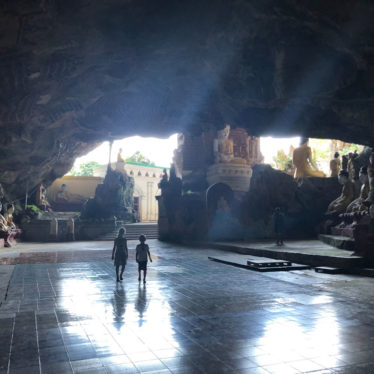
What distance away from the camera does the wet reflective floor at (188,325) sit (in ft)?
12.5

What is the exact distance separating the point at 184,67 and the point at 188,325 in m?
12.0

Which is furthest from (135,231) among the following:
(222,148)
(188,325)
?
(188,325)

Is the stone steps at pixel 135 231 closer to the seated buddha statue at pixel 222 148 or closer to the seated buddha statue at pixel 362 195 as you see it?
the seated buddha statue at pixel 222 148

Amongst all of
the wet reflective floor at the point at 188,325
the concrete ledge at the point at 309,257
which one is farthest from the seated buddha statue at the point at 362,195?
the wet reflective floor at the point at 188,325

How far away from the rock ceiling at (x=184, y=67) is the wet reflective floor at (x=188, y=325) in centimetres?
724

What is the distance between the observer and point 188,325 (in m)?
5.18

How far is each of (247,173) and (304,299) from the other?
78.7ft

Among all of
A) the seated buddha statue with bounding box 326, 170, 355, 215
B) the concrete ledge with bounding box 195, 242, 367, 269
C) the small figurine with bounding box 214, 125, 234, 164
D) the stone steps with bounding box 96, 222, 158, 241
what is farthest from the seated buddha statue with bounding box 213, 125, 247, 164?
the concrete ledge with bounding box 195, 242, 367, 269

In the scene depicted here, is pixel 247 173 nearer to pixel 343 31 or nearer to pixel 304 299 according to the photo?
pixel 343 31

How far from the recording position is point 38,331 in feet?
16.0

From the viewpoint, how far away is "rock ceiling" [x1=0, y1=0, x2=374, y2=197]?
10716 millimetres

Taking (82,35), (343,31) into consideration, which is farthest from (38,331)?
(343,31)

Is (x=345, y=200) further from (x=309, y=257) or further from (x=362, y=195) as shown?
(x=309, y=257)

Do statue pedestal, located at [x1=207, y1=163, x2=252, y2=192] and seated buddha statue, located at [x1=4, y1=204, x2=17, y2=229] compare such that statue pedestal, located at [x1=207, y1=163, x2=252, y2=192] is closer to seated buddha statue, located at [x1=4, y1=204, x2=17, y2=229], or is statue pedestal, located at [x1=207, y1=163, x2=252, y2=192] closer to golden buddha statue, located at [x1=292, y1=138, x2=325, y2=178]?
golden buddha statue, located at [x1=292, y1=138, x2=325, y2=178]
